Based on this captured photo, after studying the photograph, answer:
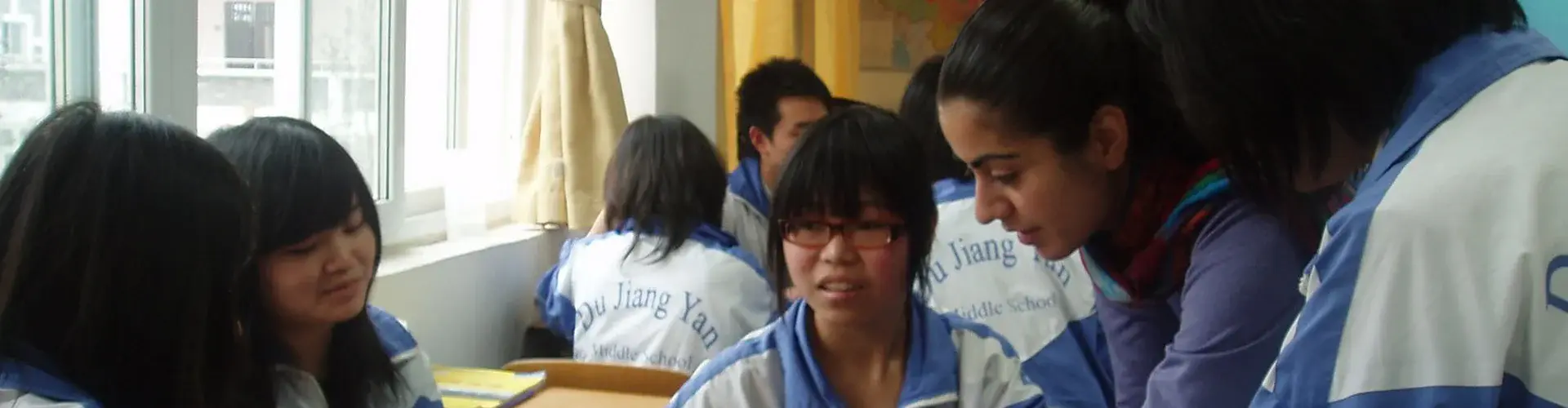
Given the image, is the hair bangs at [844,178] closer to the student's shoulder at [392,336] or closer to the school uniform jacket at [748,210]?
the student's shoulder at [392,336]

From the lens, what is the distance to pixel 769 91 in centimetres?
254

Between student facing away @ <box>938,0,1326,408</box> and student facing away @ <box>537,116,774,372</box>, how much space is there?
114 cm

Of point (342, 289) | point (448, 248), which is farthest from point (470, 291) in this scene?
point (342, 289)

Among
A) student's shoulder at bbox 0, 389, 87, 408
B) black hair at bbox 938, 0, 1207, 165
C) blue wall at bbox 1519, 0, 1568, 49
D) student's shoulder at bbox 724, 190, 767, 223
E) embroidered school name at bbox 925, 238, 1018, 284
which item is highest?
blue wall at bbox 1519, 0, 1568, 49

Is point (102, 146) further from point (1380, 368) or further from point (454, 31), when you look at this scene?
point (454, 31)

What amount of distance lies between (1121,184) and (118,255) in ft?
2.41

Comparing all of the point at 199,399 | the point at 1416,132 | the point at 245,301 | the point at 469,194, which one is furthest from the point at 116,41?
the point at 1416,132

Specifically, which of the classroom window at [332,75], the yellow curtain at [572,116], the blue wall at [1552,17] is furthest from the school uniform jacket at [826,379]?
the yellow curtain at [572,116]

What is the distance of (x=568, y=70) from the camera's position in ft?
8.39

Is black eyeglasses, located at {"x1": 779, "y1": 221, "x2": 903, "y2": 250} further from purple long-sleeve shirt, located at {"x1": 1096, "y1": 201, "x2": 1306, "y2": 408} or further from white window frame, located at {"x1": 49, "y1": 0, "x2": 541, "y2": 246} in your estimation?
white window frame, located at {"x1": 49, "y1": 0, "x2": 541, "y2": 246}

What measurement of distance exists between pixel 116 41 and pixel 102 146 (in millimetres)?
805

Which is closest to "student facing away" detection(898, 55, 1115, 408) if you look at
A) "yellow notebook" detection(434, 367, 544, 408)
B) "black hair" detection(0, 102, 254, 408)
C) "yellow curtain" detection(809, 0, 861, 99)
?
"yellow notebook" detection(434, 367, 544, 408)

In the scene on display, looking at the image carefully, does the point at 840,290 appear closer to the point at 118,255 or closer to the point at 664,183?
the point at 118,255

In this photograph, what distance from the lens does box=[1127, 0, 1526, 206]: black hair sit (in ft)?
2.19
